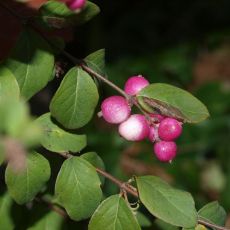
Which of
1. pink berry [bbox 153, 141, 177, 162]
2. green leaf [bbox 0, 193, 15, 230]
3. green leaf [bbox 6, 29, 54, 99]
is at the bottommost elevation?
green leaf [bbox 0, 193, 15, 230]

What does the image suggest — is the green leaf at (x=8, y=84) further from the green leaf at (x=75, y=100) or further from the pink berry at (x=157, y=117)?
the pink berry at (x=157, y=117)

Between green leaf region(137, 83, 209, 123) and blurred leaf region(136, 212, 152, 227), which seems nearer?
green leaf region(137, 83, 209, 123)

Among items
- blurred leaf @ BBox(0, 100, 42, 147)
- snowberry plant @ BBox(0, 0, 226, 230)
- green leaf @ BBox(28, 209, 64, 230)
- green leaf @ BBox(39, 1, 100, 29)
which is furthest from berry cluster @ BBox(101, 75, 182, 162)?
blurred leaf @ BBox(0, 100, 42, 147)

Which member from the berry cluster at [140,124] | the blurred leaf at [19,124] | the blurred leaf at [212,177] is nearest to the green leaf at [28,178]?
the berry cluster at [140,124]

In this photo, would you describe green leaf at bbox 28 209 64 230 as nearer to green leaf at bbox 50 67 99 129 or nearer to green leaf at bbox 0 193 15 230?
green leaf at bbox 0 193 15 230

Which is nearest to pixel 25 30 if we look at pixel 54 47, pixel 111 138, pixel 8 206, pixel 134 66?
pixel 54 47

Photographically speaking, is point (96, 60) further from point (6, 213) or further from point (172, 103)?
point (6, 213)
